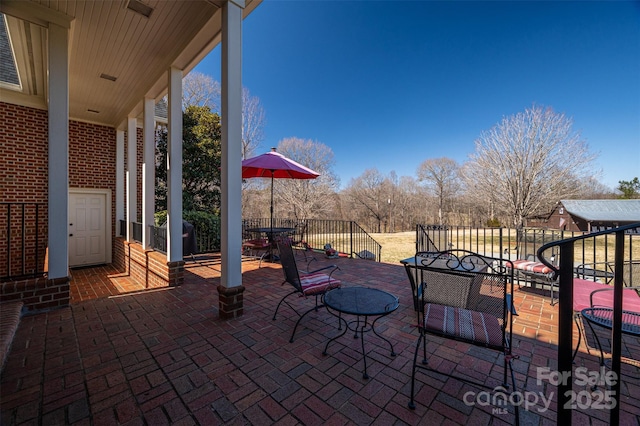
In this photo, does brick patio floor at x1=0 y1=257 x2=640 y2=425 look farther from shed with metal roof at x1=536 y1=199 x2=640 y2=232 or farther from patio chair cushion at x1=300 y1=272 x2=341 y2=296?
shed with metal roof at x1=536 y1=199 x2=640 y2=232

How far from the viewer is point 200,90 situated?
13.9 metres

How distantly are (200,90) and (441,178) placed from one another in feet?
76.6

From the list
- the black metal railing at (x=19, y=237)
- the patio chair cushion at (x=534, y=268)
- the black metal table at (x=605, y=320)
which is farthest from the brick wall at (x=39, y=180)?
the patio chair cushion at (x=534, y=268)

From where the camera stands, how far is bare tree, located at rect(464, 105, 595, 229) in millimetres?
12359

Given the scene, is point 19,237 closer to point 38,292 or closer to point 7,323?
point 38,292

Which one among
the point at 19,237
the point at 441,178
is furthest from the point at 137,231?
the point at 441,178

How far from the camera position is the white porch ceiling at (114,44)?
3.22m

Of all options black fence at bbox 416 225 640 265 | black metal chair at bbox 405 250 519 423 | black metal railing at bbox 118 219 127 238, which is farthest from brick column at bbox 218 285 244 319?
black metal railing at bbox 118 219 127 238

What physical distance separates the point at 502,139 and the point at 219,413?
1621cm

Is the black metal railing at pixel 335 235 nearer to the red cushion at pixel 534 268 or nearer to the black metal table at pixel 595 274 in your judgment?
the red cushion at pixel 534 268

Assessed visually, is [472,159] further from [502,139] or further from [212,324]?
[212,324]

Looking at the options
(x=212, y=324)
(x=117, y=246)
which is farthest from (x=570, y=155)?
(x=117, y=246)

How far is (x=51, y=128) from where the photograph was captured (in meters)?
3.31

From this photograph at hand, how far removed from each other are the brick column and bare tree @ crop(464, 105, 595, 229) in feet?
47.7
